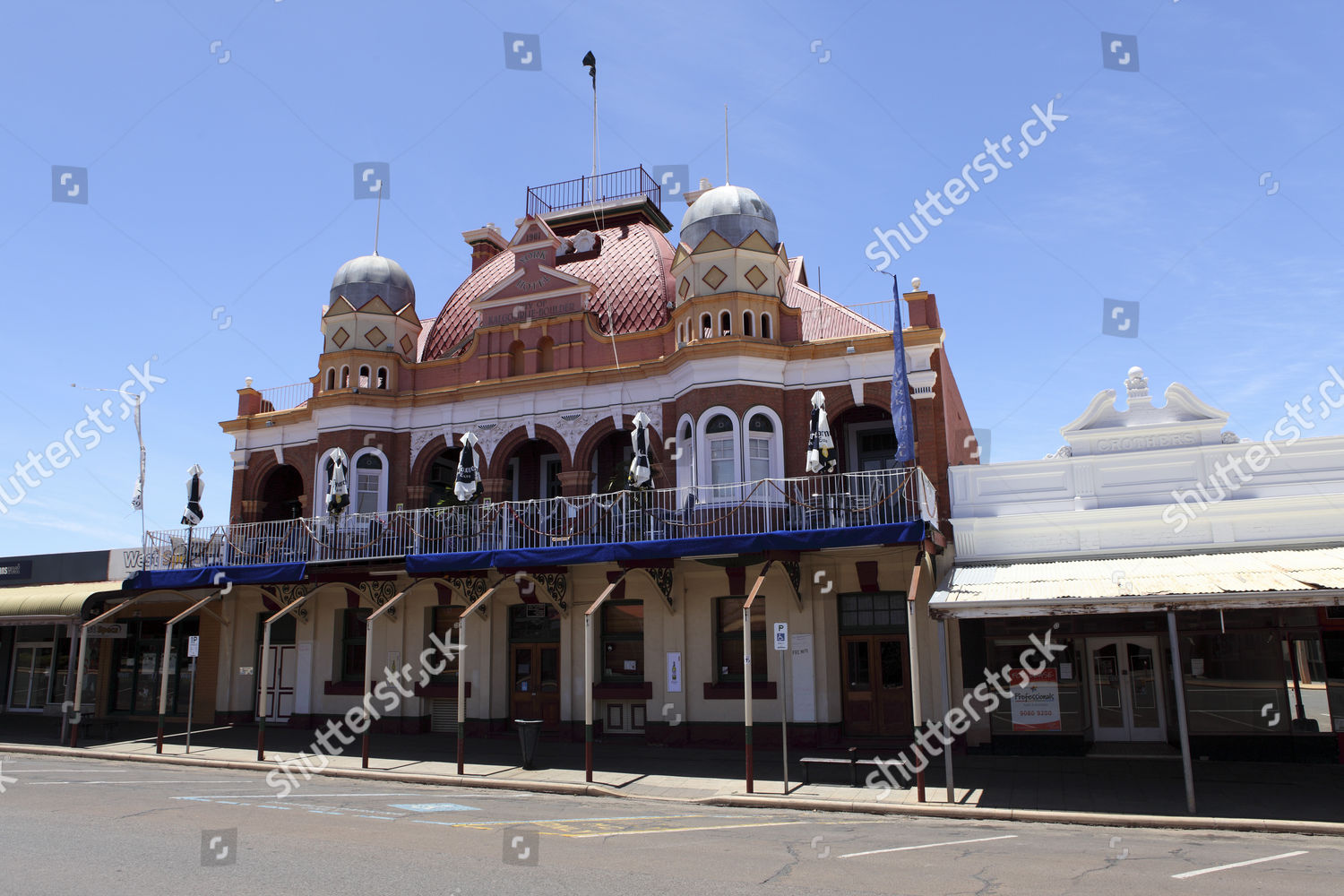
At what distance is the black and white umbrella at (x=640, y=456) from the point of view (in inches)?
778

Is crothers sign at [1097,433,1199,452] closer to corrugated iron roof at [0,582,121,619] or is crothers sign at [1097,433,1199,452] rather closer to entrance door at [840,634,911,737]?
entrance door at [840,634,911,737]

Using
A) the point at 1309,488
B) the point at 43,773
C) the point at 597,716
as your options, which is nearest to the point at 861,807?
the point at 597,716

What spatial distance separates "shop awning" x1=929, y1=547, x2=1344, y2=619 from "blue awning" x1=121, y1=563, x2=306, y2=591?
47.6 ft

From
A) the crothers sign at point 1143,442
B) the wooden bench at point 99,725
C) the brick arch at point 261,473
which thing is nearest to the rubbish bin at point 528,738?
the crothers sign at point 1143,442

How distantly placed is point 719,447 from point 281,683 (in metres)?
13.4

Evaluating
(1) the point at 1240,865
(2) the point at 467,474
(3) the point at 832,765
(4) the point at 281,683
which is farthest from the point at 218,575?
(1) the point at 1240,865

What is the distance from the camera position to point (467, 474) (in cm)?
2169

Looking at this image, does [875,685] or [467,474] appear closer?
[875,685]

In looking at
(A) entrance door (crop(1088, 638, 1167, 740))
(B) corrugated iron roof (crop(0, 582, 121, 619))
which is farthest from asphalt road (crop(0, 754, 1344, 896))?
(B) corrugated iron roof (crop(0, 582, 121, 619))

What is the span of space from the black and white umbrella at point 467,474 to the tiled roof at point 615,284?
4.12 metres

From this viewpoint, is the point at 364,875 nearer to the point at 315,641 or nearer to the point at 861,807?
the point at 861,807

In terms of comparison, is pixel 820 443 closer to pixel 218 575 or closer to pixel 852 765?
pixel 852 765

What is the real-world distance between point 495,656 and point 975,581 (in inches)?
446

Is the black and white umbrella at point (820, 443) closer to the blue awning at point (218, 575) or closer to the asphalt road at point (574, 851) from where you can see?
the asphalt road at point (574, 851)
